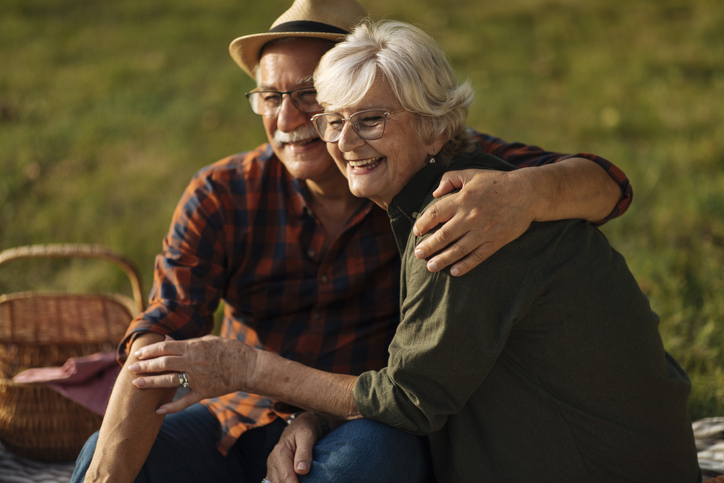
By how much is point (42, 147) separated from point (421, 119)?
4508 mm

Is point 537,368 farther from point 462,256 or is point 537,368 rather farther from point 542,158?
point 542,158

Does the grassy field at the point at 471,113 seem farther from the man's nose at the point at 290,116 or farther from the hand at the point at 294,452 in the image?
the hand at the point at 294,452

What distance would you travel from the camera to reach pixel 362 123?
5.91ft

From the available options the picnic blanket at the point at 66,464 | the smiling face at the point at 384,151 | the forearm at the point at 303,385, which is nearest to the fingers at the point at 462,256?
the smiling face at the point at 384,151

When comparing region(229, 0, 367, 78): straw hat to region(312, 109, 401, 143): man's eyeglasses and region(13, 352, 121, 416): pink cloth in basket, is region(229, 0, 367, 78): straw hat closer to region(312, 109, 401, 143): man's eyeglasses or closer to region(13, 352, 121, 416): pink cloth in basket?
region(312, 109, 401, 143): man's eyeglasses

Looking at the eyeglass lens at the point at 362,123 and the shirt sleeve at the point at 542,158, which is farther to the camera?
the shirt sleeve at the point at 542,158

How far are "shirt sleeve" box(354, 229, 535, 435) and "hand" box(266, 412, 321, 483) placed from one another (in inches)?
12.7

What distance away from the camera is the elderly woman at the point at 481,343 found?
160cm

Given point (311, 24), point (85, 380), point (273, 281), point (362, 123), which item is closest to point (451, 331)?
point (362, 123)

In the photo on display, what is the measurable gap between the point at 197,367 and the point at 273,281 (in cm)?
47

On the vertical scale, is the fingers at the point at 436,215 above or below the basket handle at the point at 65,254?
above

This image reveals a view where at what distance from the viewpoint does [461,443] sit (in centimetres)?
180

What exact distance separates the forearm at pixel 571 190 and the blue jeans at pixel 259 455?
0.75 metres

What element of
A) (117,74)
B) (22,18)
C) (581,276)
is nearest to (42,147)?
(117,74)
